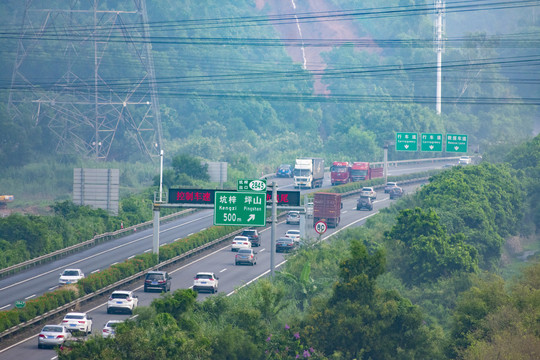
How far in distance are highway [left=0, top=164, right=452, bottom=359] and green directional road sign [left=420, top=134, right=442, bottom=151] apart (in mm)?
11251

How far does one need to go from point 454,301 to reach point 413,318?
17.6 metres

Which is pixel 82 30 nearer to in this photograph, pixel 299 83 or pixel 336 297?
pixel 299 83

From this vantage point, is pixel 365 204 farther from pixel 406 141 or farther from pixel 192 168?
pixel 192 168

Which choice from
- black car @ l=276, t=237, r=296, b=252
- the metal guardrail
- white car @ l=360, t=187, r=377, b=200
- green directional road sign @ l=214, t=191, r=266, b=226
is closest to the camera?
green directional road sign @ l=214, t=191, r=266, b=226

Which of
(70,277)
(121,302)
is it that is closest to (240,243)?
(70,277)

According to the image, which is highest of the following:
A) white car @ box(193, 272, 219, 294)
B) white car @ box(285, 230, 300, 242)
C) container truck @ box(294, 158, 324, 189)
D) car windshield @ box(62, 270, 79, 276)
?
container truck @ box(294, 158, 324, 189)

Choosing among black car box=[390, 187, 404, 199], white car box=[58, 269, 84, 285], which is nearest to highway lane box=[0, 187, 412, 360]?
white car box=[58, 269, 84, 285]

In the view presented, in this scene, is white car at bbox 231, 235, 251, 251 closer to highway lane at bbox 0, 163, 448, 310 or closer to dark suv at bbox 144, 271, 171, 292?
highway lane at bbox 0, 163, 448, 310

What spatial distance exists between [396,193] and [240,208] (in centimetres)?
5412

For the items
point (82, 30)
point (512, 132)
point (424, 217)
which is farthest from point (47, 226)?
point (512, 132)

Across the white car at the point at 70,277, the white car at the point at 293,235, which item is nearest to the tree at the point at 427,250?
the white car at the point at 293,235

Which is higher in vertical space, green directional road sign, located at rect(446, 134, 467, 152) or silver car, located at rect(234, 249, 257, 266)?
green directional road sign, located at rect(446, 134, 467, 152)

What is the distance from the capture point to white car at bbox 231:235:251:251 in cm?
7606

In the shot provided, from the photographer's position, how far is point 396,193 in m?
106
